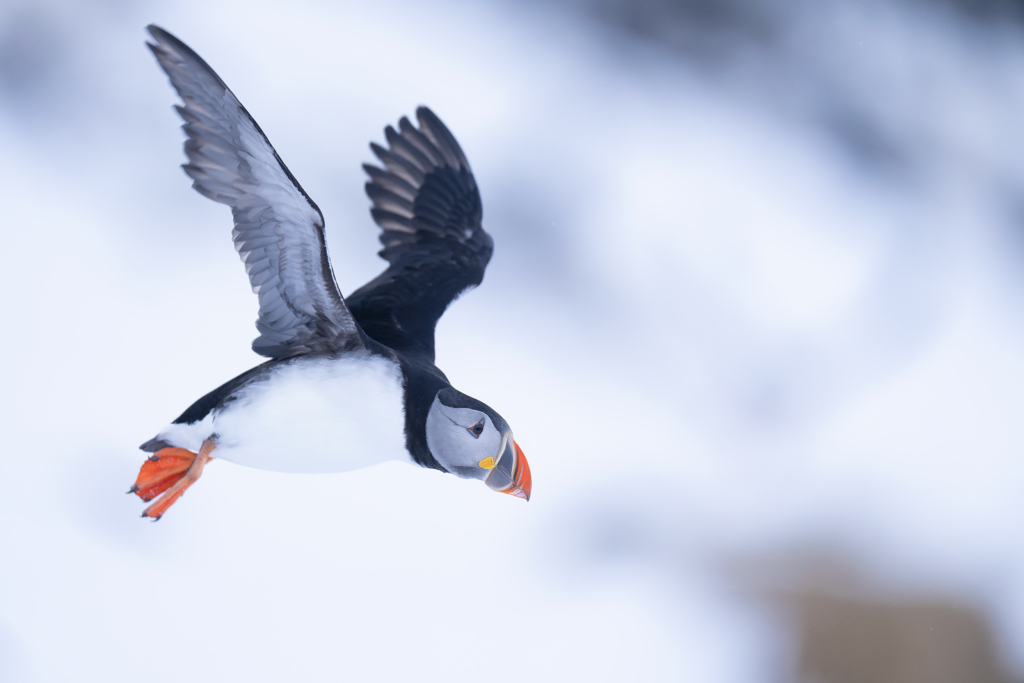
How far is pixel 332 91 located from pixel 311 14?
1.72 feet

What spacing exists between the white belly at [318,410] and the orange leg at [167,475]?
0.09 m

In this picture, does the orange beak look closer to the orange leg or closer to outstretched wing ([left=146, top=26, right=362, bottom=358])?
outstretched wing ([left=146, top=26, right=362, bottom=358])

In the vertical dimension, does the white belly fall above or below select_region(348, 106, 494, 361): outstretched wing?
below

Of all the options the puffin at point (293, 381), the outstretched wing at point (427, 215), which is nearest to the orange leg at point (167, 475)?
the puffin at point (293, 381)

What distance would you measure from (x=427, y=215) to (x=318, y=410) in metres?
0.93

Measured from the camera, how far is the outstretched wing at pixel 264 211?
4.28ft

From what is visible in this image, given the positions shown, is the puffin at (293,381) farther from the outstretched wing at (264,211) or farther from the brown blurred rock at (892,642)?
the brown blurred rock at (892,642)

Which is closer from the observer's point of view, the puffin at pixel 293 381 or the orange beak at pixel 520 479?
the puffin at pixel 293 381

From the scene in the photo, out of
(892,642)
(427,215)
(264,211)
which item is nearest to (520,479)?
(264,211)

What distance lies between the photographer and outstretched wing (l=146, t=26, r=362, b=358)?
1306mm

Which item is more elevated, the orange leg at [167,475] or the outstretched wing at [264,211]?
the outstretched wing at [264,211]

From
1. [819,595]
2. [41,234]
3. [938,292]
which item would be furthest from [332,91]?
[938,292]

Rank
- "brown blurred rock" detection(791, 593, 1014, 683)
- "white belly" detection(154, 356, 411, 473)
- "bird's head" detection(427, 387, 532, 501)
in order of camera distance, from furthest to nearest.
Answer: "brown blurred rock" detection(791, 593, 1014, 683)
"white belly" detection(154, 356, 411, 473)
"bird's head" detection(427, 387, 532, 501)

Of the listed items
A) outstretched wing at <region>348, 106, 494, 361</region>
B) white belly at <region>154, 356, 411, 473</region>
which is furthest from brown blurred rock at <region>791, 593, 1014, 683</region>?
white belly at <region>154, 356, 411, 473</region>
